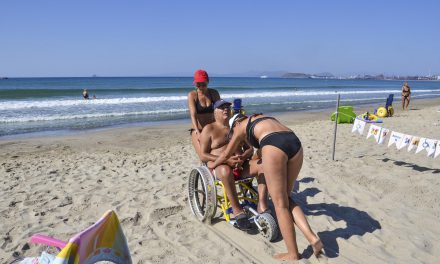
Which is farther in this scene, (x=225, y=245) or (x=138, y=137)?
(x=138, y=137)

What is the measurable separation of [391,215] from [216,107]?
2.38 metres

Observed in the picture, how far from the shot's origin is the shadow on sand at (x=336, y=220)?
11.6ft

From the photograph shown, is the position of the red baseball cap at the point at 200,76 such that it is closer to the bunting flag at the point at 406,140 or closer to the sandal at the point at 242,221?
the sandal at the point at 242,221

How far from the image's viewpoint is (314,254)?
10.7 feet

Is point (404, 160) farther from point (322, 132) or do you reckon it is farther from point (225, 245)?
point (225, 245)

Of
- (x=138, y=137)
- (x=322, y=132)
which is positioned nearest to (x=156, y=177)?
(x=138, y=137)

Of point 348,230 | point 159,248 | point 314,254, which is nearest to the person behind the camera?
point 314,254

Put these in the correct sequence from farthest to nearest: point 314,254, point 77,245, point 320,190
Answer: point 320,190, point 314,254, point 77,245

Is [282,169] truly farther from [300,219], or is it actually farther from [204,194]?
[204,194]

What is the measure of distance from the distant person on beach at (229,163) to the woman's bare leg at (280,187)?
616 mm

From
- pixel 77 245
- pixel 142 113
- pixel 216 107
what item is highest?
pixel 216 107

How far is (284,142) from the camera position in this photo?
309 cm

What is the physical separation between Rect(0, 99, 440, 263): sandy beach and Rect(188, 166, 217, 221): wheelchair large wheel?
122 millimetres

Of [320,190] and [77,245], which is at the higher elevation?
[77,245]
